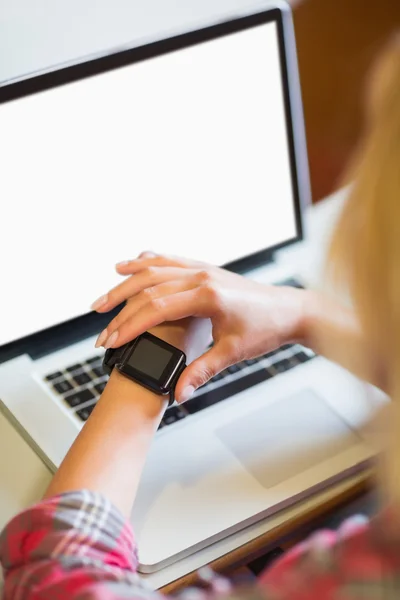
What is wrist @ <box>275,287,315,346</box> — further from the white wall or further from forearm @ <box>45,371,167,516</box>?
the white wall

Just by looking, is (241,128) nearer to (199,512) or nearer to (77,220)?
(77,220)

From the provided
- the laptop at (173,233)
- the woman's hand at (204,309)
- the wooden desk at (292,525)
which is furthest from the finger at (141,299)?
the wooden desk at (292,525)

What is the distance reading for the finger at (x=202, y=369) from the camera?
0.65m

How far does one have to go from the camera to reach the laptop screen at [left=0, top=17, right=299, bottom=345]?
73 centimetres

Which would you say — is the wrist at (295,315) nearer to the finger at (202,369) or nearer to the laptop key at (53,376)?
the finger at (202,369)

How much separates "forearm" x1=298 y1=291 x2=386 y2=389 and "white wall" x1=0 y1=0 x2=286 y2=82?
0.33m

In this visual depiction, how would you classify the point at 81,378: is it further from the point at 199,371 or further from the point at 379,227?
the point at 379,227

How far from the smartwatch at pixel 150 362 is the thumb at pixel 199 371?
0.04 feet

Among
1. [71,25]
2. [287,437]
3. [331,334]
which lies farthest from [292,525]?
[71,25]

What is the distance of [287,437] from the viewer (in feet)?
2.38

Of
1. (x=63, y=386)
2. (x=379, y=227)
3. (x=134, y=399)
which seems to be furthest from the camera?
(x=63, y=386)

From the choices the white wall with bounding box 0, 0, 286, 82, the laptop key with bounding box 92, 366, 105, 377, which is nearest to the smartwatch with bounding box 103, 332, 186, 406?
the laptop key with bounding box 92, 366, 105, 377

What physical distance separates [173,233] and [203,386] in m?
0.19

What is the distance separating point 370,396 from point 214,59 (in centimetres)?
40
